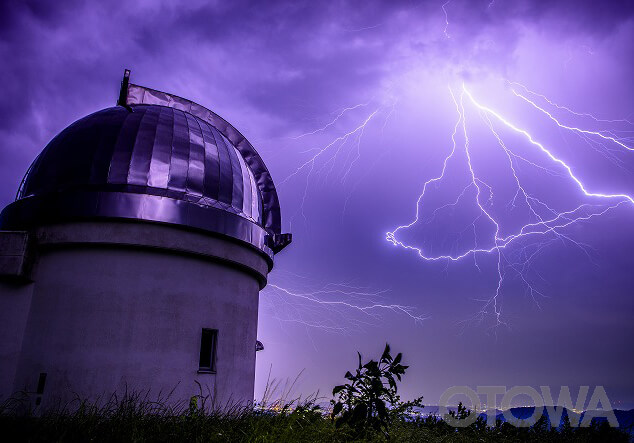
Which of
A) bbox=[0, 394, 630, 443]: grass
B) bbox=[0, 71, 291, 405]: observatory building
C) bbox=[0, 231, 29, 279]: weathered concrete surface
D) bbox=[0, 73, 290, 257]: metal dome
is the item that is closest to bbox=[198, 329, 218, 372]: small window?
bbox=[0, 71, 291, 405]: observatory building

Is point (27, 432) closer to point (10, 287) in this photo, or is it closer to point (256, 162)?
point (10, 287)

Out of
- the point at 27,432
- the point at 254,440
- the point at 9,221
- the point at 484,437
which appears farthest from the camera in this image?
the point at 9,221

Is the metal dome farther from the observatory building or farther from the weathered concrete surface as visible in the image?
the weathered concrete surface

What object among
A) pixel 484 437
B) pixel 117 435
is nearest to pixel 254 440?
pixel 117 435

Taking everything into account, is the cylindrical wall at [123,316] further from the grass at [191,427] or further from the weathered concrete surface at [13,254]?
the grass at [191,427]

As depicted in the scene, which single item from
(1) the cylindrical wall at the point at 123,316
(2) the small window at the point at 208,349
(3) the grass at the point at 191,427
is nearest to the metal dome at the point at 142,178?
(1) the cylindrical wall at the point at 123,316
